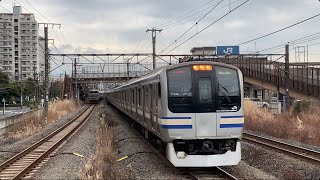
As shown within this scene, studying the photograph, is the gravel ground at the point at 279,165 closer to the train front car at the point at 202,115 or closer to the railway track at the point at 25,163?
the train front car at the point at 202,115

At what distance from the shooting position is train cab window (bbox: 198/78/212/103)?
36.4ft

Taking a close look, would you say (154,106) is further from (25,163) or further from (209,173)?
(25,163)

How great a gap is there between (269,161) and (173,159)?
363 cm

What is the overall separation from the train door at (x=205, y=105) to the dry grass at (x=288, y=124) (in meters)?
9.76

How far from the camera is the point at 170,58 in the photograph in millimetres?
39781

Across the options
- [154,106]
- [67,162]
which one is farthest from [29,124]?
[154,106]

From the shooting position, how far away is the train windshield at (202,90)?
11031 mm

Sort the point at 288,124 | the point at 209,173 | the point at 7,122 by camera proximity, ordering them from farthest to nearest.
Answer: the point at 7,122 → the point at 288,124 → the point at 209,173

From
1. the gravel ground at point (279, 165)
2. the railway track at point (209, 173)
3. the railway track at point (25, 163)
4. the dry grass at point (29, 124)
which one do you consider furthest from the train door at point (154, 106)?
the dry grass at point (29, 124)

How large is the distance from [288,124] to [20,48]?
378 ft

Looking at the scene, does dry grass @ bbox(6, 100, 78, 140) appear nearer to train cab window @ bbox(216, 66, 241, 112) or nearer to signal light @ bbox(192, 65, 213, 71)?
signal light @ bbox(192, 65, 213, 71)

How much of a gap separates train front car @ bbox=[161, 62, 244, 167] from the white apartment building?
119682mm

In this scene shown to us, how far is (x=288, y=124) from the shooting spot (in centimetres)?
2483

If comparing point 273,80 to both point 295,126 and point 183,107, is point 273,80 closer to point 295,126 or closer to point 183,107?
point 295,126
